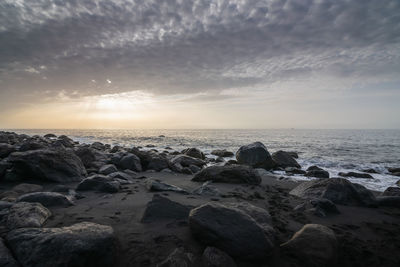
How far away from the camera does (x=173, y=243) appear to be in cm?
277

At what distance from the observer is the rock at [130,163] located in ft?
30.6

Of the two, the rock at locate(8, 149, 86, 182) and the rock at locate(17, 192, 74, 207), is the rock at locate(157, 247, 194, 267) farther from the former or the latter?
the rock at locate(8, 149, 86, 182)

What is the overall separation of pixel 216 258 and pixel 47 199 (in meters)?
3.55

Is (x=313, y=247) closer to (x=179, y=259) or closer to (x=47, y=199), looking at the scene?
(x=179, y=259)

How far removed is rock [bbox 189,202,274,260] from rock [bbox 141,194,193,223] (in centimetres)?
61

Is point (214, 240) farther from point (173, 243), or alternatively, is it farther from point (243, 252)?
point (173, 243)

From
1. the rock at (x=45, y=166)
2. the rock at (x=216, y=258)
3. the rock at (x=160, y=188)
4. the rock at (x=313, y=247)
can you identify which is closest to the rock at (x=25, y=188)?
the rock at (x=45, y=166)

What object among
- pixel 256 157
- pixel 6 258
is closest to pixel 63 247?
pixel 6 258

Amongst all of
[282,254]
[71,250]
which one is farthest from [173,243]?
[282,254]

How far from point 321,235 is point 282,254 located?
0.70 meters

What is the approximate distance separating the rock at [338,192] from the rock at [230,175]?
1.54 meters

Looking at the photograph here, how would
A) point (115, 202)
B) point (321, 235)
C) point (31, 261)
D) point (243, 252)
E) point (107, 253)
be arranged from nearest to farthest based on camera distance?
point (31, 261) → point (107, 253) → point (243, 252) → point (321, 235) → point (115, 202)

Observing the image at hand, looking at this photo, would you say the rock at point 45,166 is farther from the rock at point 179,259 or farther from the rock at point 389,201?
the rock at point 389,201

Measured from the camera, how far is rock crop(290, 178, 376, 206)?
527cm
